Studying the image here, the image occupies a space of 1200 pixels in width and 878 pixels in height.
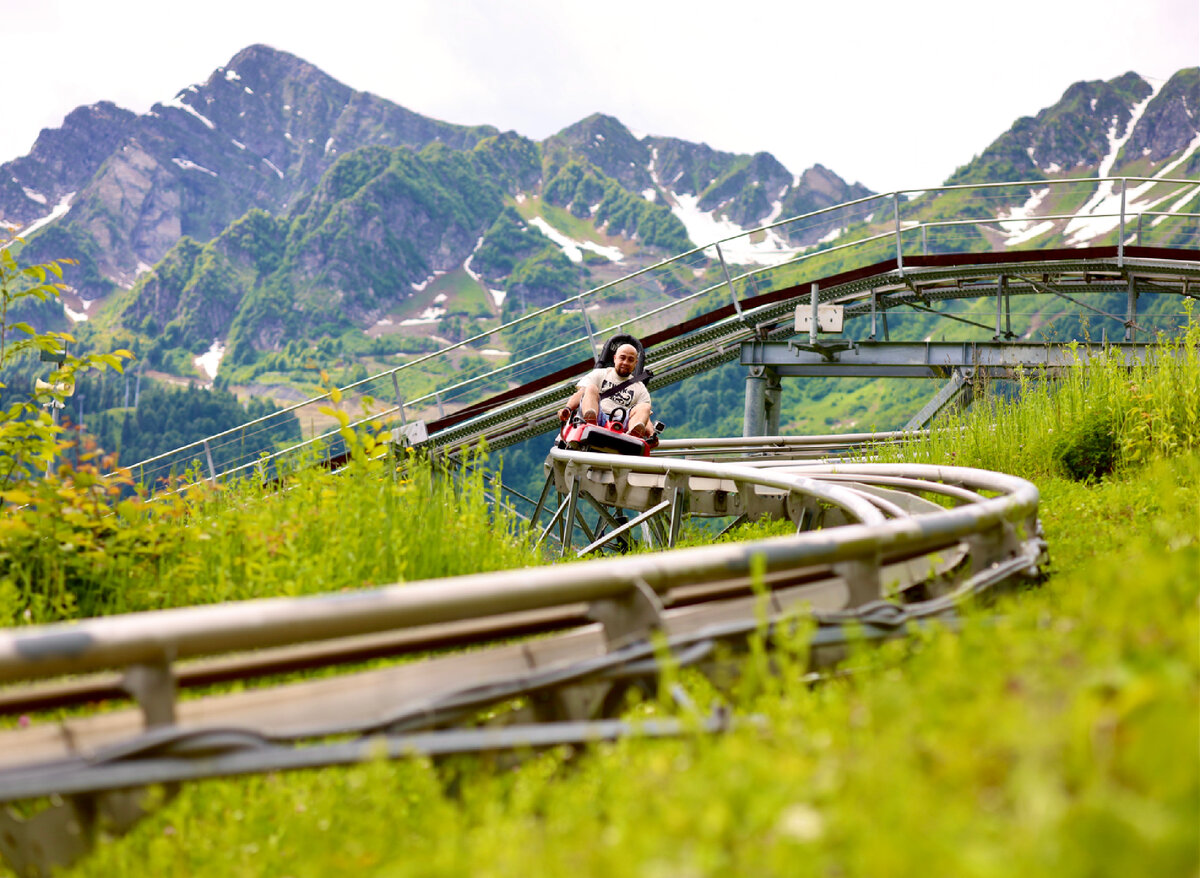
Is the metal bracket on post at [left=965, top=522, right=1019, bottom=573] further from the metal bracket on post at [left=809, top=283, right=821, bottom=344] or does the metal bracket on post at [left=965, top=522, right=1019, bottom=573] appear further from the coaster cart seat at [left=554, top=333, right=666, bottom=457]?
the metal bracket on post at [left=809, top=283, right=821, bottom=344]

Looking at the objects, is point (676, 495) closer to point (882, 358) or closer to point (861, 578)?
point (861, 578)

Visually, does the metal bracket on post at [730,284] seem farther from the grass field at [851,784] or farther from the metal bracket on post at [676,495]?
the grass field at [851,784]

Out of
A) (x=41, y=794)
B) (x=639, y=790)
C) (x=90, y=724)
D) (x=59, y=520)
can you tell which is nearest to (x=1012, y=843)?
(x=639, y=790)

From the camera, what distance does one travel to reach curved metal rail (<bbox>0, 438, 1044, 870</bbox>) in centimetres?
193

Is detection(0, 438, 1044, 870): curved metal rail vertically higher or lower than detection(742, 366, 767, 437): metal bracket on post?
higher

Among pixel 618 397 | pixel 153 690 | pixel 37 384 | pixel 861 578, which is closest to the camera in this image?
pixel 153 690

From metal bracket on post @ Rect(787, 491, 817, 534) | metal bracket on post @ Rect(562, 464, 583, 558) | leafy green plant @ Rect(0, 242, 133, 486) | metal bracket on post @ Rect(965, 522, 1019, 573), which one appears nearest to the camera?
metal bracket on post @ Rect(965, 522, 1019, 573)

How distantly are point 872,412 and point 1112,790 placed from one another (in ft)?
617

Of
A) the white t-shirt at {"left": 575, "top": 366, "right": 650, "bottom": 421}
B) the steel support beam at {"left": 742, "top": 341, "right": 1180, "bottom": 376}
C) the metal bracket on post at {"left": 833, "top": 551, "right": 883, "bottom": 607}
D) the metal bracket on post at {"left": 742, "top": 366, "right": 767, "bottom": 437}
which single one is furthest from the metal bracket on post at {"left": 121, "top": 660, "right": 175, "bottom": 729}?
the metal bracket on post at {"left": 742, "top": 366, "right": 767, "bottom": 437}

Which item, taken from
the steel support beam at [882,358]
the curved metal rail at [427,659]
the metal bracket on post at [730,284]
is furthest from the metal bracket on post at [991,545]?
the metal bracket on post at [730,284]

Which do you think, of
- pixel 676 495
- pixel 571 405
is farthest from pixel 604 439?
pixel 676 495

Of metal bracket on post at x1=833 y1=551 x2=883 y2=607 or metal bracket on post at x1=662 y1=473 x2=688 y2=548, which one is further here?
metal bracket on post at x1=662 y1=473 x2=688 y2=548

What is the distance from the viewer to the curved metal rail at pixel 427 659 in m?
1.93

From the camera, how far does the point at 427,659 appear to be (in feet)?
8.71
